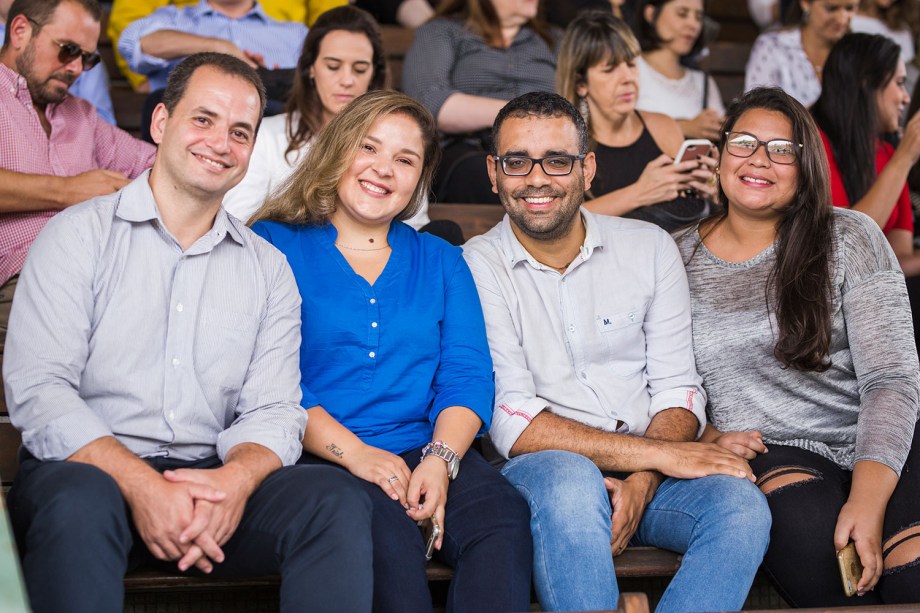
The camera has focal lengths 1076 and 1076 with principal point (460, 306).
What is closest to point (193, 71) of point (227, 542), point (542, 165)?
point (542, 165)

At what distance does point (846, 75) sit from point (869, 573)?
1.66m

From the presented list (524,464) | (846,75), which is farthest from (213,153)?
(846,75)

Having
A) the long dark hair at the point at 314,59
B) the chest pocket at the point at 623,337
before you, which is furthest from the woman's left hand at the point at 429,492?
the long dark hair at the point at 314,59

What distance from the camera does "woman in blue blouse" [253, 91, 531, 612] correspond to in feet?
6.08

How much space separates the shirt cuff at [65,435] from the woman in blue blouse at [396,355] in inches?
16.6

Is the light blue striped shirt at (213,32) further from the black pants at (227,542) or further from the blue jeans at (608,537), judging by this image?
the blue jeans at (608,537)

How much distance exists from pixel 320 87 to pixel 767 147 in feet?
4.09

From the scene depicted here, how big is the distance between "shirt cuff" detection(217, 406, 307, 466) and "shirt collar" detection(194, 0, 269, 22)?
200 centimetres

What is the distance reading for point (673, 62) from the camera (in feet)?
12.1

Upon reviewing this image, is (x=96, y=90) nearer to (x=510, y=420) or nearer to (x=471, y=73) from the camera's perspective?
(x=471, y=73)

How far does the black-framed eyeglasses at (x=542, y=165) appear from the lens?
2248 mm

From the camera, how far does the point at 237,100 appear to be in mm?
1936

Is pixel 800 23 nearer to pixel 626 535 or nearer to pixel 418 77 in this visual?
pixel 418 77

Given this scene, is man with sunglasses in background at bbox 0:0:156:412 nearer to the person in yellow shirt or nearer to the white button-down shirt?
the person in yellow shirt
